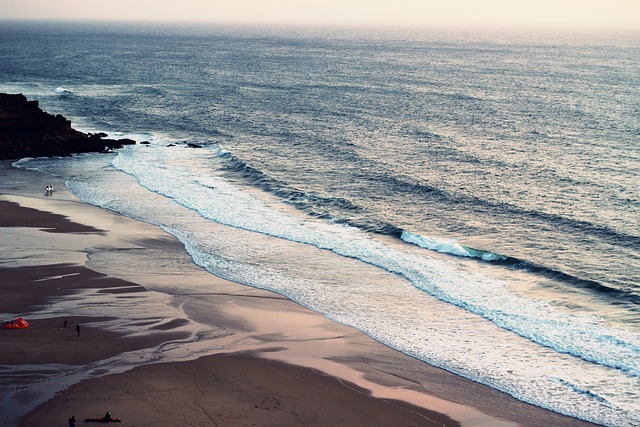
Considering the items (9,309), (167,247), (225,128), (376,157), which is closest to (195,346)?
(9,309)

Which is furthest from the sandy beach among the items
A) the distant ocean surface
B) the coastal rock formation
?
the coastal rock formation

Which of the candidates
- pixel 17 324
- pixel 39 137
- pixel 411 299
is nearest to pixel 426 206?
pixel 411 299

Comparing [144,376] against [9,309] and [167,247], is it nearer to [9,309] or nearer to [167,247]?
[9,309]

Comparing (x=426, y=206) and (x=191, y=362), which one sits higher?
(x=426, y=206)

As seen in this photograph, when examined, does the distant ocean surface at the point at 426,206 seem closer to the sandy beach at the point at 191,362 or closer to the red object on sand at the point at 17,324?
the sandy beach at the point at 191,362

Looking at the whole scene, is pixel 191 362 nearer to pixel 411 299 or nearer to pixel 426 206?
pixel 411 299

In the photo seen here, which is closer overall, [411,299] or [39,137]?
[411,299]
